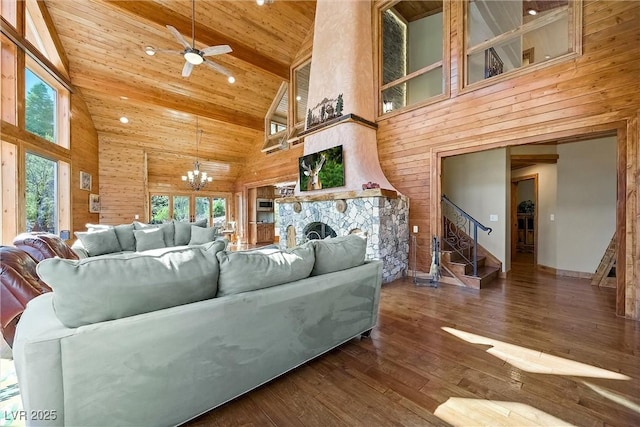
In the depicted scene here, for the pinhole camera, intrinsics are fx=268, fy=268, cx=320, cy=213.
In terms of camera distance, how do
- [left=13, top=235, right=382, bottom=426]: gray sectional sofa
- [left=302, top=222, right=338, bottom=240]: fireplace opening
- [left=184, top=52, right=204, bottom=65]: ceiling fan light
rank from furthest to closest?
1. [left=302, top=222, right=338, bottom=240]: fireplace opening
2. [left=184, top=52, right=204, bottom=65]: ceiling fan light
3. [left=13, top=235, right=382, bottom=426]: gray sectional sofa

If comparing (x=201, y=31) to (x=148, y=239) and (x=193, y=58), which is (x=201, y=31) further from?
(x=148, y=239)

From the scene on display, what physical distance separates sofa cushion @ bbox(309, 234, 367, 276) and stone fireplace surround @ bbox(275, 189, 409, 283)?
6.61 ft

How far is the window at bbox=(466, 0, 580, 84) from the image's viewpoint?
4.37 m

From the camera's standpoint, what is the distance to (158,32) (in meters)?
5.97

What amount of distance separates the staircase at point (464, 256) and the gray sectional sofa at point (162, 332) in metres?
3.22

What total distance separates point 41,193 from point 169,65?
13.0 ft

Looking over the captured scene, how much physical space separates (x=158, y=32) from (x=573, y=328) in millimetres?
8650

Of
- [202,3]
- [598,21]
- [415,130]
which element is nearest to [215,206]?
[202,3]

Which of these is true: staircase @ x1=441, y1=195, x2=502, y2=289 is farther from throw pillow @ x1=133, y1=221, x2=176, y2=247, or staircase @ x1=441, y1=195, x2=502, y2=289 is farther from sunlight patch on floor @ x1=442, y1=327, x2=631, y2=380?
throw pillow @ x1=133, y1=221, x2=176, y2=247

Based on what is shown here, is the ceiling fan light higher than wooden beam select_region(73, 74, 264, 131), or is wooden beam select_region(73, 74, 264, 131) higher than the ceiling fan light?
wooden beam select_region(73, 74, 264, 131)

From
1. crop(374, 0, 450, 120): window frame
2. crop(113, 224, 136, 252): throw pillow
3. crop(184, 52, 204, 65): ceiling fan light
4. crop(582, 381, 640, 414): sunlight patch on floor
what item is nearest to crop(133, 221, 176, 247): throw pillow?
crop(113, 224, 136, 252): throw pillow

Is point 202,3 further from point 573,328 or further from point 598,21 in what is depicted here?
point 573,328

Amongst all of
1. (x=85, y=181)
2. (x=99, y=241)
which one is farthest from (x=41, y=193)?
(x=99, y=241)

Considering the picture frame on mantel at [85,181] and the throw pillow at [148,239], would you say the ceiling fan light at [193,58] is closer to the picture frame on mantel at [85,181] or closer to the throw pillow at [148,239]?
the throw pillow at [148,239]
